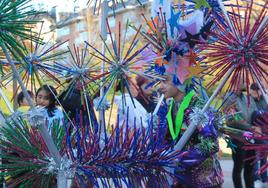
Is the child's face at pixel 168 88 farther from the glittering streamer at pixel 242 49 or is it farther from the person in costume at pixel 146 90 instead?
the glittering streamer at pixel 242 49

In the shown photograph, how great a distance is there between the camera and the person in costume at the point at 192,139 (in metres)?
2.40

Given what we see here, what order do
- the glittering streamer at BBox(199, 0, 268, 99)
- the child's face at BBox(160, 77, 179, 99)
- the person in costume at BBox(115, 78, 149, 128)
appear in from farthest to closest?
the child's face at BBox(160, 77, 179, 99) → the person in costume at BBox(115, 78, 149, 128) → the glittering streamer at BBox(199, 0, 268, 99)

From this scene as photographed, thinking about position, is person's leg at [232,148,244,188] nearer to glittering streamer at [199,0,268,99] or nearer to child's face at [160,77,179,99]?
child's face at [160,77,179,99]

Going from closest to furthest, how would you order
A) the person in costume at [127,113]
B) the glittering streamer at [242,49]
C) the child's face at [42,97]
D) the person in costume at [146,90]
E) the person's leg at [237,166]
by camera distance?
1. the glittering streamer at [242,49]
2. the person in costume at [127,113]
3. the person in costume at [146,90]
4. the child's face at [42,97]
5. the person's leg at [237,166]

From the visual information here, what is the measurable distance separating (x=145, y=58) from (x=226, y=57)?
1.39ft

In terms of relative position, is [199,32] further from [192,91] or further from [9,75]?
[9,75]

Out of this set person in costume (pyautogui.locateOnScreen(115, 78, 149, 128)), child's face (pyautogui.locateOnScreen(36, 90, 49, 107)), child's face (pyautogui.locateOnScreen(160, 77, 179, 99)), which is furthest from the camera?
child's face (pyautogui.locateOnScreen(36, 90, 49, 107))

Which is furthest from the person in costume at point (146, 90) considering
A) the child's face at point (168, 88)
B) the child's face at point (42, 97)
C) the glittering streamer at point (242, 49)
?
the glittering streamer at point (242, 49)

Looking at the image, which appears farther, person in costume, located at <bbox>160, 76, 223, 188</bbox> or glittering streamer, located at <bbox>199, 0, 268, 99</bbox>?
person in costume, located at <bbox>160, 76, 223, 188</bbox>

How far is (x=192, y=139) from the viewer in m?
2.46

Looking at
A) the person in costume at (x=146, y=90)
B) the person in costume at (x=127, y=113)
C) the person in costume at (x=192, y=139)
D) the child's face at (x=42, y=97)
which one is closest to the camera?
the person in costume at (x=127, y=113)

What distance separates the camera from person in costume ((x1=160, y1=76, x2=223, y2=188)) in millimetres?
2400

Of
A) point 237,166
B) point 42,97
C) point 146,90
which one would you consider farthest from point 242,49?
point 237,166

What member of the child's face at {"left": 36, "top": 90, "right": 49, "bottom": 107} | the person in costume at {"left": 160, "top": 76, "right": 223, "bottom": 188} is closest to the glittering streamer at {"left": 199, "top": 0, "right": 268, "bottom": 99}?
the person in costume at {"left": 160, "top": 76, "right": 223, "bottom": 188}
